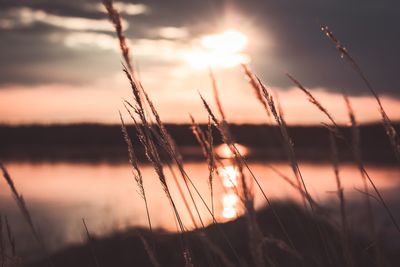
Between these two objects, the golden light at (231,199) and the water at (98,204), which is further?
the water at (98,204)

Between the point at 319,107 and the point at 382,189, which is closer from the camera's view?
the point at 319,107

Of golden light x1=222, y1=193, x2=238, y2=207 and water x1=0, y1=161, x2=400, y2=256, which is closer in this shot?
golden light x1=222, y1=193, x2=238, y2=207

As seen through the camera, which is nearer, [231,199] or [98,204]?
[231,199]

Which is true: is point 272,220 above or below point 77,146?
below

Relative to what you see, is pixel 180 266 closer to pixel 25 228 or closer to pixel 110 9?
pixel 110 9

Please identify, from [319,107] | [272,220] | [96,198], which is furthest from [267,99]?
[96,198]

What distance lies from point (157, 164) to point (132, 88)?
290 mm

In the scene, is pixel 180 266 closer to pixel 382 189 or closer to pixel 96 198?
pixel 96 198

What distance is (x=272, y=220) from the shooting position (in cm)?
770

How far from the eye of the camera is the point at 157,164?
74.1 inches

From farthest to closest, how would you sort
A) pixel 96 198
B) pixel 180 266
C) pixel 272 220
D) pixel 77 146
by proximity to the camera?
1. pixel 77 146
2. pixel 96 198
3. pixel 272 220
4. pixel 180 266

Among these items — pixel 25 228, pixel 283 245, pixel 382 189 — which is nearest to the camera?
pixel 283 245

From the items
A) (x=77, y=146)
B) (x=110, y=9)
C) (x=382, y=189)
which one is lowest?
(x=382, y=189)

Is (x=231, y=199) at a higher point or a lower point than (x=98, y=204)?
lower
